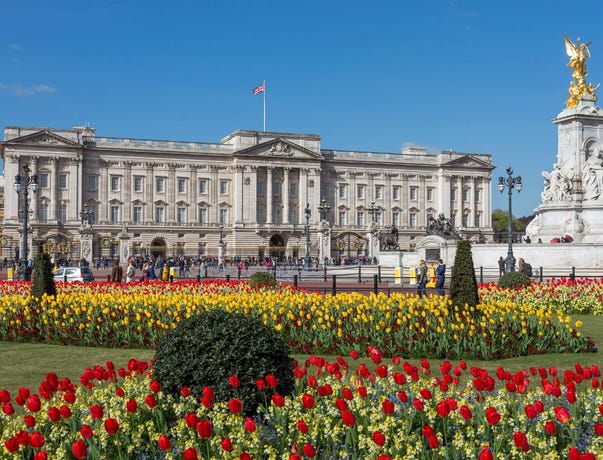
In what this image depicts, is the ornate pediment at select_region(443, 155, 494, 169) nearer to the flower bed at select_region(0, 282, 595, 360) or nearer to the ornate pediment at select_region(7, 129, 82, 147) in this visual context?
the ornate pediment at select_region(7, 129, 82, 147)

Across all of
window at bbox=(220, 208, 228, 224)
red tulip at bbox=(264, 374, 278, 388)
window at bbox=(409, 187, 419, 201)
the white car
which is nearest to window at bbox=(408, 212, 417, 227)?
window at bbox=(409, 187, 419, 201)

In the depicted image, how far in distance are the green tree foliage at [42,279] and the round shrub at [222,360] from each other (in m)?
9.54

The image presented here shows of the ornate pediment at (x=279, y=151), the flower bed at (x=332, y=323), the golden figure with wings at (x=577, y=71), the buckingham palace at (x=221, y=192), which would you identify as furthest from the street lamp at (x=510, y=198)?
the ornate pediment at (x=279, y=151)

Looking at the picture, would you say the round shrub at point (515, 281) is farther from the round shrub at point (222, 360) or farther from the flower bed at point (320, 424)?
the round shrub at point (222, 360)

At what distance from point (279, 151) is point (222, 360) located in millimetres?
80976

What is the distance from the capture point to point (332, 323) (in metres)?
13.4

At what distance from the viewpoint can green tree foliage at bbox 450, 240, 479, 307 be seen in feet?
43.4

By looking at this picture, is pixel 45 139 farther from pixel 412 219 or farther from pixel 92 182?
pixel 412 219

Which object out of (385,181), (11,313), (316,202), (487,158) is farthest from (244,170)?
(11,313)

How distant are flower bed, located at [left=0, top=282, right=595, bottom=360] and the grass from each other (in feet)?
0.98

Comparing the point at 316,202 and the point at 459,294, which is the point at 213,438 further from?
the point at 316,202

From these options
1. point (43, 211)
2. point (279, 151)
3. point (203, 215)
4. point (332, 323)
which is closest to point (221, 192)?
point (203, 215)

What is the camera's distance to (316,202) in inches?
3489

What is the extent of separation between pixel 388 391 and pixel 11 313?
10718mm
